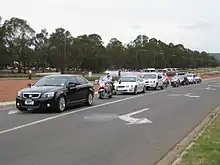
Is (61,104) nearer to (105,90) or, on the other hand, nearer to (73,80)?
(73,80)

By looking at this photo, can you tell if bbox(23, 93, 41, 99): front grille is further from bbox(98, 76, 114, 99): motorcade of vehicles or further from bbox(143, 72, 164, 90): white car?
bbox(143, 72, 164, 90): white car

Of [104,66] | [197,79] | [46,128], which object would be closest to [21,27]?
[104,66]

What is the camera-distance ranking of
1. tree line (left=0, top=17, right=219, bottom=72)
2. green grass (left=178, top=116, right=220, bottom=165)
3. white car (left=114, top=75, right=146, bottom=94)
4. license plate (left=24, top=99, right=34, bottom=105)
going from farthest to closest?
tree line (left=0, top=17, right=219, bottom=72), white car (left=114, top=75, right=146, bottom=94), license plate (left=24, top=99, right=34, bottom=105), green grass (left=178, top=116, right=220, bottom=165)

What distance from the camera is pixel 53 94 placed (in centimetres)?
1695

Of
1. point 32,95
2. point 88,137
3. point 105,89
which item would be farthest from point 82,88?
point 88,137

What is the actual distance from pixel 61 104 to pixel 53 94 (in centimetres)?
Result: 59

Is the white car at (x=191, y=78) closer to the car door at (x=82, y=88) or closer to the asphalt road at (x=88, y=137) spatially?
the car door at (x=82, y=88)

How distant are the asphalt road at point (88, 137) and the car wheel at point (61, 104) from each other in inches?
18.8

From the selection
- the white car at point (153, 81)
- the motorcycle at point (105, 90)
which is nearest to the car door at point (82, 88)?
the motorcycle at point (105, 90)

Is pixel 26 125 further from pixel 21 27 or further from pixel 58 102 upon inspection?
pixel 21 27

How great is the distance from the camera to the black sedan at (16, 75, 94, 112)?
1683cm

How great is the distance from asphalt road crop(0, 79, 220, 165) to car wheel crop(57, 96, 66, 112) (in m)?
0.48

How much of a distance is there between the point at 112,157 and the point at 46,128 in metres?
4.28

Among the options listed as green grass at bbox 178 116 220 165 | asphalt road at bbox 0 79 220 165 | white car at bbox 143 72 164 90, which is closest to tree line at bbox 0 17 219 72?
white car at bbox 143 72 164 90
